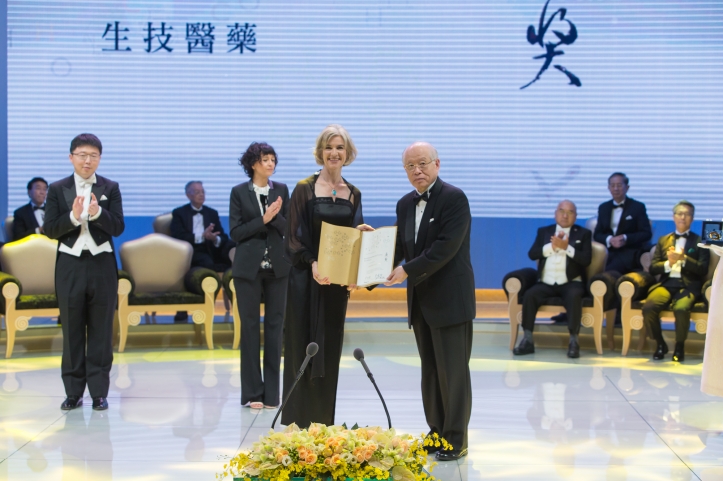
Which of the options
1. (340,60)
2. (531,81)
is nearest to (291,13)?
(340,60)

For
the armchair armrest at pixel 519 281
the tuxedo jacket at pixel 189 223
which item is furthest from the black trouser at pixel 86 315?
the armchair armrest at pixel 519 281

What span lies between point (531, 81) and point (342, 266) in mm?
5666

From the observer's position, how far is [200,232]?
8.46 metres

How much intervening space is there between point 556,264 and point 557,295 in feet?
0.92

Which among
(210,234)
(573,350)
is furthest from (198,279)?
(573,350)

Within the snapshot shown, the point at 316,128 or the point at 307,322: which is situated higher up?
the point at 316,128

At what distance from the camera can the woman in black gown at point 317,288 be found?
14.0 ft

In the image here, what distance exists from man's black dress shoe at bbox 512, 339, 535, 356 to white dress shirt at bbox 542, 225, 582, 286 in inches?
23.2

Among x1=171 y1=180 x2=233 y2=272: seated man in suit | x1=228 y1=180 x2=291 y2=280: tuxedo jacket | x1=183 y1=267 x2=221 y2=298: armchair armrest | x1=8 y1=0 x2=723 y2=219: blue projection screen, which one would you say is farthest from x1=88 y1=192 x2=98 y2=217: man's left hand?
x1=8 y1=0 x2=723 y2=219: blue projection screen

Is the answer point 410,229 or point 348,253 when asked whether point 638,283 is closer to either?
point 410,229

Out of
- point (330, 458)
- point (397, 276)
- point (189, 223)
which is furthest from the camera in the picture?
point (189, 223)

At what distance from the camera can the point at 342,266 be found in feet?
13.5

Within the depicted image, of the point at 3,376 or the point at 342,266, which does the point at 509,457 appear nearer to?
the point at 342,266

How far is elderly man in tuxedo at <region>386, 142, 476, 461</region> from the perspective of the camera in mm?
4070
